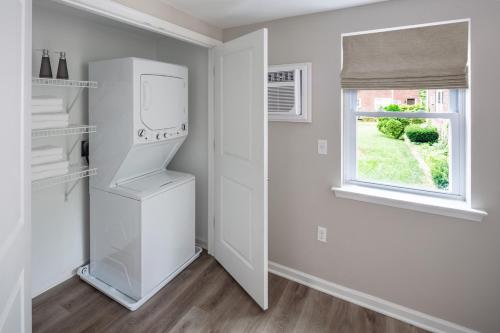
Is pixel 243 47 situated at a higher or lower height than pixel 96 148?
higher

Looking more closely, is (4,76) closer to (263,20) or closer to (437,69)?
(263,20)

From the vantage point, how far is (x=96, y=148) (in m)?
2.36

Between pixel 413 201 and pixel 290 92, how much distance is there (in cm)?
118

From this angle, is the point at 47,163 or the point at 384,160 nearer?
the point at 47,163

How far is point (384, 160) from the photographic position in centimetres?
222

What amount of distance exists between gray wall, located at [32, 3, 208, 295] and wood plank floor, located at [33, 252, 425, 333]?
0.88 ft

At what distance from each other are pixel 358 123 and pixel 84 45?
231cm

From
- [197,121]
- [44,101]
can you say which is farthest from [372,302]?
[44,101]

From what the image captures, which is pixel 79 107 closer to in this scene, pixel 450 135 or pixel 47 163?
pixel 47 163

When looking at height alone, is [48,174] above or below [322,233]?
above

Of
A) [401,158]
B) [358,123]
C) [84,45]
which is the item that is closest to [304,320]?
[401,158]

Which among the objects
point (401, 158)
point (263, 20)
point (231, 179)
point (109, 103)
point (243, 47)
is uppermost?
point (263, 20)

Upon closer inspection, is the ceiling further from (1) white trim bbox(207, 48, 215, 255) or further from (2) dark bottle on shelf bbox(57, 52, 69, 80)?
(2) dark bottle on shelf bbox(57, 52, 69, 80)

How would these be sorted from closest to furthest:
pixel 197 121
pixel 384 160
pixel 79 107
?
pixel 384 160
pixel 79 107
pixel 197 121
